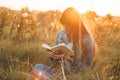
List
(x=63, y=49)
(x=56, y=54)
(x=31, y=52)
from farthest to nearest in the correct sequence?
(x=31, y=52), (x=56, y=54), (x=63, y=49)

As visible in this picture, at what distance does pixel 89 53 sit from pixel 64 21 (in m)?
0.49

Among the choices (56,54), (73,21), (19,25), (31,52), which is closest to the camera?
(56,54)

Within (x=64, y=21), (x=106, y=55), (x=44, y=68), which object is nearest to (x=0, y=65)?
(x=44, y=68)

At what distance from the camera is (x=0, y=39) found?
5715 mm

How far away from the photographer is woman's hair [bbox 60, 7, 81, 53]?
4.14 m

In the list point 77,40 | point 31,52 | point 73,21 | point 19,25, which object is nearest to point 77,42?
point 77,40

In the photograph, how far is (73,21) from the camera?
4148 millimetres

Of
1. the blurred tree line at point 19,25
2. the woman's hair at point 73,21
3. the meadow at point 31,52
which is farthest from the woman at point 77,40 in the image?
the blurred tree line at point 19,25

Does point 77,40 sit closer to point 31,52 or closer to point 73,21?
point 73,21

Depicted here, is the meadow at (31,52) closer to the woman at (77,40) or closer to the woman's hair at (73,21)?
the woman at (77,40)

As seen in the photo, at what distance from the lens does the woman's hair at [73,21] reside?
13.6ft

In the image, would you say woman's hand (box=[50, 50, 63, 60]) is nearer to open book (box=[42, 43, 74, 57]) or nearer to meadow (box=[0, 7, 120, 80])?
open book (box=[42, 43, 74, 57])

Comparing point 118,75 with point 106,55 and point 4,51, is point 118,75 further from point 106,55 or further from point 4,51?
point 4,51

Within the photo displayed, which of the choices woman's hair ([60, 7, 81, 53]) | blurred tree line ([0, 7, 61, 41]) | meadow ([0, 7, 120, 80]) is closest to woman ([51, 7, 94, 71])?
woman's hair ([60, 7, 81, 53])
